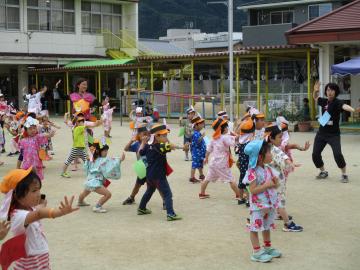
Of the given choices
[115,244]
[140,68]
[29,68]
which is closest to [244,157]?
[115,244]

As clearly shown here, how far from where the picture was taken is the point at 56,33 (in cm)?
3428

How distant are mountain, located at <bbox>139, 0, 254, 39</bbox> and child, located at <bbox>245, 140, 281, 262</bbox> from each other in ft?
275

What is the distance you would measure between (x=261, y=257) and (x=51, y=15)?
3098 centimetres

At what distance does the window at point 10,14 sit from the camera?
32.8m

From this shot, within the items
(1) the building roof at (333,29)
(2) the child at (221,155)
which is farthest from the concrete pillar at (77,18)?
(2) the child at (221,155)

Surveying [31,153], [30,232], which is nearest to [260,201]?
[30,232]

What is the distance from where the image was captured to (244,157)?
8281 mm

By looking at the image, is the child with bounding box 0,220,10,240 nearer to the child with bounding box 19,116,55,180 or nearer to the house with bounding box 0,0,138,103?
the child with bounding box 19,116,55,180

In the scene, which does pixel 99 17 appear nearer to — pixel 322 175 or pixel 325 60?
pixel 325 60

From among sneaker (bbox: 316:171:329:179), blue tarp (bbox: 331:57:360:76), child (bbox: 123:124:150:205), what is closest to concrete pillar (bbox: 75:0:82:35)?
blue tarp (bbox: 331:57:360:76)

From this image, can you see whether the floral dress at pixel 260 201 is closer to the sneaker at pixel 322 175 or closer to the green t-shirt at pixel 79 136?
the sneaker at pixel 322 175

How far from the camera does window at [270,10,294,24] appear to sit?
37.4m

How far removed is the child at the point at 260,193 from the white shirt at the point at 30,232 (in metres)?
2.21

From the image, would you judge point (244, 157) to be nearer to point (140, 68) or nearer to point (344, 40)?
point (344, 40)
